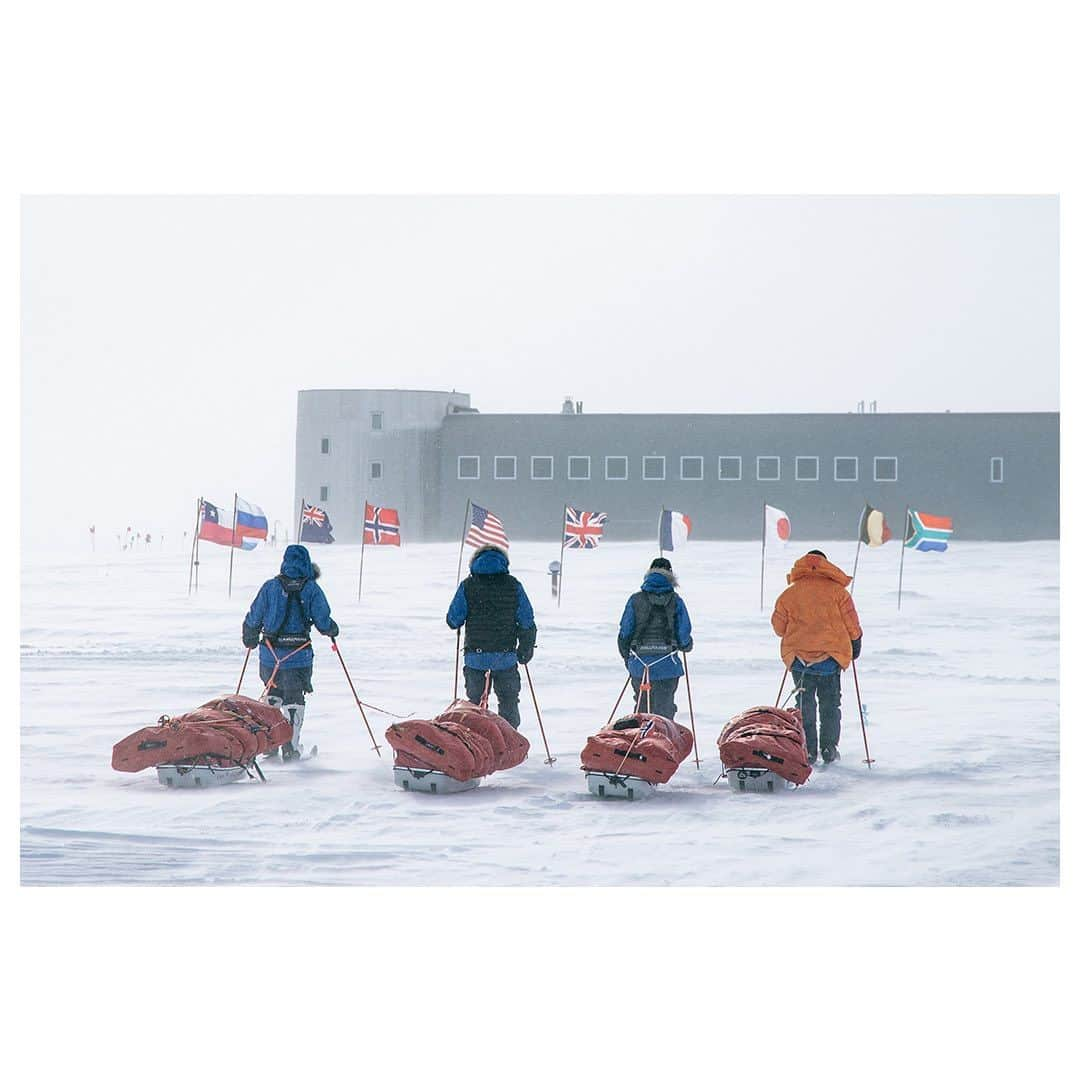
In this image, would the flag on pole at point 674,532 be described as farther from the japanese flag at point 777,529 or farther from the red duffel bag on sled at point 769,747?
the red duffel bag on sled at point 769,747

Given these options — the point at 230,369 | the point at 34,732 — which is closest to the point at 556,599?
the point at 230,369

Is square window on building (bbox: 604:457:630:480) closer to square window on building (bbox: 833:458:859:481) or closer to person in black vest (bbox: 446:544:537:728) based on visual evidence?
square window on building (bbox: 833:458:859:481)

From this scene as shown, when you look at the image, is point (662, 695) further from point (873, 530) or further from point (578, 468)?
point (578, 468)

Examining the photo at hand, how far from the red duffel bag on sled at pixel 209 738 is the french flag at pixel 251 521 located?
9.58 feet

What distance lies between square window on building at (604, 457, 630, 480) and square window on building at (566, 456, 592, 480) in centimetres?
21

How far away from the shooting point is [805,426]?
13.9 meters

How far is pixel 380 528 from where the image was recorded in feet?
44.5

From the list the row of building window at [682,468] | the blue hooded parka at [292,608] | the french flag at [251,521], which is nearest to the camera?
the blue hooded parka at [292,608]

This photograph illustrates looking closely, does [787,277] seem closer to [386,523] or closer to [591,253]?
[591,253]

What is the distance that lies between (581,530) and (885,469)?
3.70 metres

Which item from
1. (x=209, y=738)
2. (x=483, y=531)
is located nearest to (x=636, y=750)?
(x=209, y=738)

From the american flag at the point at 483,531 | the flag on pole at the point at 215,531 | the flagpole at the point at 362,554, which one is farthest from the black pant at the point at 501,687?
the flagpole at the point at 362,554

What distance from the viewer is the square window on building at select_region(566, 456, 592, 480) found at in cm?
1616

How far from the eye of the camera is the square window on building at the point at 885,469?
1435 centimetres
